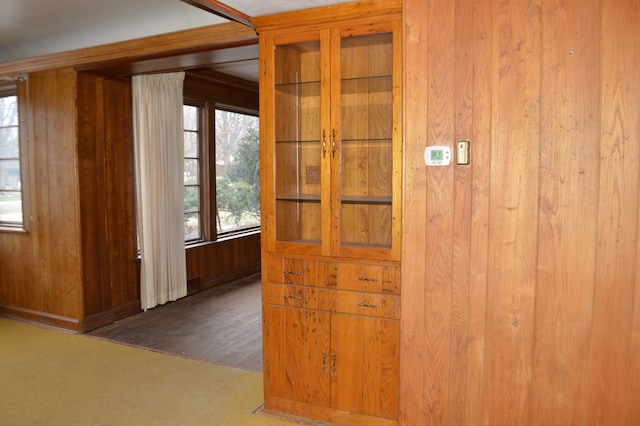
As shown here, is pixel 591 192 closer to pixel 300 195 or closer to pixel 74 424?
pixel 300 195

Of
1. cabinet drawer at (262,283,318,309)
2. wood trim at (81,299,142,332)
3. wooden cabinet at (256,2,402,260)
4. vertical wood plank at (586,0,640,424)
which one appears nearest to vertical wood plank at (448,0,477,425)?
wooden cabinet at (256,2,402,260)

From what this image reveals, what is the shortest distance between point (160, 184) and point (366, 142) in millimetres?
2919

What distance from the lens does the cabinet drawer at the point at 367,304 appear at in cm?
255

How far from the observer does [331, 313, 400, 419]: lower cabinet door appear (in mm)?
2567

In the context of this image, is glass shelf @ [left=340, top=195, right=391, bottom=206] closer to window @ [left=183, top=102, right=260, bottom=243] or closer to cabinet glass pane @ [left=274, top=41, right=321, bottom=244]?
cabinet glass pane @ [left=274, top=41, right=321, bottom=244]

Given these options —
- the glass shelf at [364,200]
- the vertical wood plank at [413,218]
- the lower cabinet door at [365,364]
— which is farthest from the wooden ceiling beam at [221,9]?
the lower cabinet door at [365,364]

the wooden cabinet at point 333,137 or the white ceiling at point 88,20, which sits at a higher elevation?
the white ceiling at point 88,20

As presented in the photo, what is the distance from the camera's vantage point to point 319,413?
2.75 meters

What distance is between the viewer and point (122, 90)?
4629 millimetres

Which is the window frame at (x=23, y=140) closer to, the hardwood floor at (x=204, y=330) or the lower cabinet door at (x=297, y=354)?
the hardwood floor at (x=204, y=330)

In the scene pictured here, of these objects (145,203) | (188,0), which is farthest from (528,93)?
(145,203)

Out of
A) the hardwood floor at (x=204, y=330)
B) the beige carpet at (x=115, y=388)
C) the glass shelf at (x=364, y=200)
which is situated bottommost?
the beige carpet at (x=115, y=388)

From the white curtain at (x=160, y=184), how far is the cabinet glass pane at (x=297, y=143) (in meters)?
2.41

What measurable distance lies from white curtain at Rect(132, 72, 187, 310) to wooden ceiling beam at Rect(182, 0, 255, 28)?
2.35 metres
